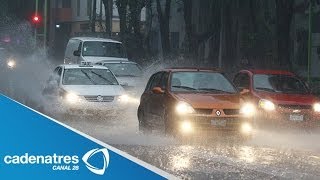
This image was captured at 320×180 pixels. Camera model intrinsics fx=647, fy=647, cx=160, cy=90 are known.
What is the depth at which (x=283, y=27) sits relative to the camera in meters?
23.8

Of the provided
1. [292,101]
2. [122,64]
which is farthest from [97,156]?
[122,64]

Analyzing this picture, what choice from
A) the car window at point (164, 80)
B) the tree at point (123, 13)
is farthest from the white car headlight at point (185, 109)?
the tree at point (123, 13)

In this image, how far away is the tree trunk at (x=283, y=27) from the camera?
23562 mm

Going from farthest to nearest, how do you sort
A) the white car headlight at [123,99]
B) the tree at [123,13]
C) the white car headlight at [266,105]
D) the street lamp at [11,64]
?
the street lamp at [11,64] → the tree at [123,13] → the white car headlight at [123,99] → the white car headlight at [266,105]

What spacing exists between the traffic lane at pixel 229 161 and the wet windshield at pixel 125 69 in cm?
1087

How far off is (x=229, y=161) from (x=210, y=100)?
2800 millimetres

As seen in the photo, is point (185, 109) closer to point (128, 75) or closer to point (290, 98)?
point (290, 98)

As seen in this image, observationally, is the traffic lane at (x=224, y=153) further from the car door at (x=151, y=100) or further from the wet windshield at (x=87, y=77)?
the wet windshield at (x=87, y=77)

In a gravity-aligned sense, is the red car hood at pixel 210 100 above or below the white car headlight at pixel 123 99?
above

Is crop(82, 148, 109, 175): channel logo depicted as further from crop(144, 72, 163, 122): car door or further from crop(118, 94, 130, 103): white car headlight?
crop(118, 94, 130, 103): white car headlight

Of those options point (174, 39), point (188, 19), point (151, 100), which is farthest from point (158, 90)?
point (174, 39)

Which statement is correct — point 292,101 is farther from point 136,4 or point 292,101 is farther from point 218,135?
point 136,4

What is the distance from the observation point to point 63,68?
18594 mm

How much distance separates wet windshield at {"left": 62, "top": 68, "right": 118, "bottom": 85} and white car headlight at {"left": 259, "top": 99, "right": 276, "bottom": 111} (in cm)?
490
